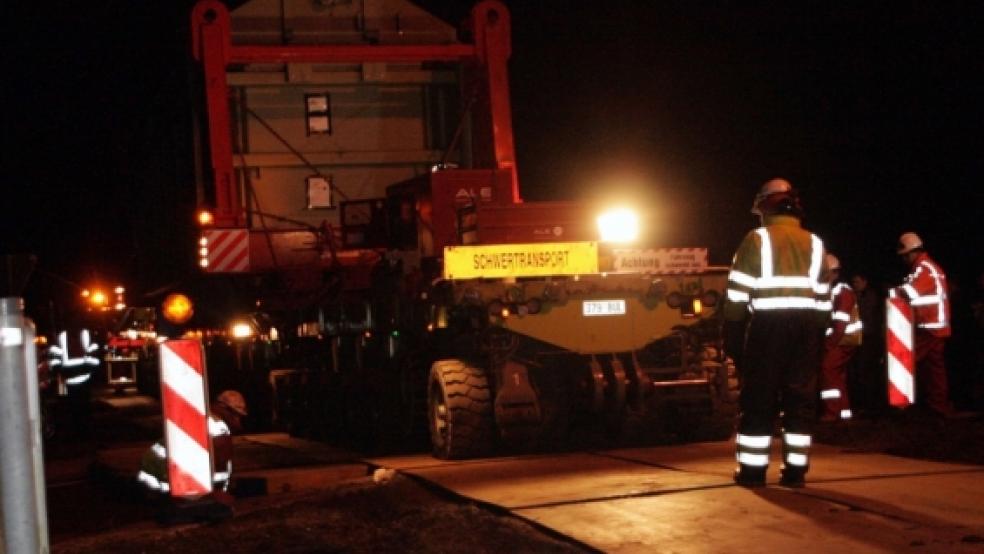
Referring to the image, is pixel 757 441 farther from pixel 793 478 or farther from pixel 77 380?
pixel 77 380

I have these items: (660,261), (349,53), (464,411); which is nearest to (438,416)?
(464,411)

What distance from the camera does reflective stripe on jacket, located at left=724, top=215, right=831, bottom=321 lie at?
Result: 8.70 meters

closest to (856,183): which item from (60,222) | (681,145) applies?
(681,145)

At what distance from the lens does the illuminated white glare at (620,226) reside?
42.5ft

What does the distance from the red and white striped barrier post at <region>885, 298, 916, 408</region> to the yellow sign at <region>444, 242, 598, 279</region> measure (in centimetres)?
290

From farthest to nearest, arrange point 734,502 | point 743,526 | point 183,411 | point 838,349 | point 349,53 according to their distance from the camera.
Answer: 1. point 349,53
2. point 838,349
3. point 183,411
4. point 734,502
5. point 743,526

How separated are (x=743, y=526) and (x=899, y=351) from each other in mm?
5626

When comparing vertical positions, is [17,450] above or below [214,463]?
above

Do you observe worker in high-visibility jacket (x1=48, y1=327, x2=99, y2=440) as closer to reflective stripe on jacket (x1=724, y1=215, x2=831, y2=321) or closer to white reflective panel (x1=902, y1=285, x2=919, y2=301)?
white reflective panel (x1=902, y1=285, x2=919, y2=301)

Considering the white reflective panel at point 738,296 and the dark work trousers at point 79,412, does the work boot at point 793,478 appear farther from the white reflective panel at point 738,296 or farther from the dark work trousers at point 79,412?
the dark work trousers at point 79,412

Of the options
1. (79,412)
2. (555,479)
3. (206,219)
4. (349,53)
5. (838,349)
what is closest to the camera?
(555,479)

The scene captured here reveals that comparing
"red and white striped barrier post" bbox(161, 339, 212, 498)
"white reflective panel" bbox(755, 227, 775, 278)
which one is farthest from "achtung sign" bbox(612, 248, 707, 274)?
"red and white striped barrier post" bbox(161, 339, 212, 498)

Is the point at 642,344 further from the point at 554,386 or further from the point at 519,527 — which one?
the point at 519,527

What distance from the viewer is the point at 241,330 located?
19.2 metres
